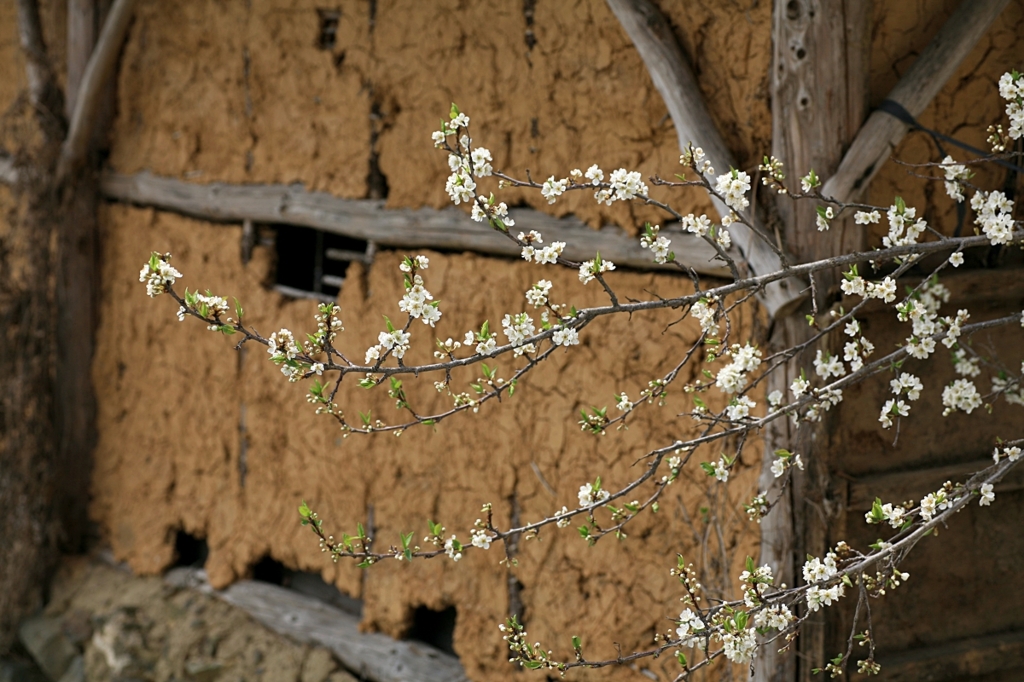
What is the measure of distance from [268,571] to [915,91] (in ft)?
11.3

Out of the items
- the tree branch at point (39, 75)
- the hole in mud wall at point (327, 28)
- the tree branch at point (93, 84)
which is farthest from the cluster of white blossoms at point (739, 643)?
the tree branch at point (39, 75)

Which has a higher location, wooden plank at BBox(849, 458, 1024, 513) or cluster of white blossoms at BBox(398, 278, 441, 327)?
cluster of white blossoms at BBox(398, 278, 441, 327)

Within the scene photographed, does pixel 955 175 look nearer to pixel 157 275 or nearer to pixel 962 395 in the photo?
pixel 962 395

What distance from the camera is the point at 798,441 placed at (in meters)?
3.06

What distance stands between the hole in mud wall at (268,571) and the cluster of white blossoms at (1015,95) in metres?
3.62

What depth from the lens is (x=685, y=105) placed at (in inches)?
121

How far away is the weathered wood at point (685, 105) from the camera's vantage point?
298 centimetres

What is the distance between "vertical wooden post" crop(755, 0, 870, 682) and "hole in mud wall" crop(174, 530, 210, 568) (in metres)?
3.23

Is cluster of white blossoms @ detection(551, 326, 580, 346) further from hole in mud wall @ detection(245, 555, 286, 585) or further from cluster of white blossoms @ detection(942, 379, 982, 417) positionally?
hole in mud wall @ detection(245, 555, 286, 585)

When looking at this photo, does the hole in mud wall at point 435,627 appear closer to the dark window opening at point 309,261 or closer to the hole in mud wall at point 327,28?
the dark window opening at point 309,261

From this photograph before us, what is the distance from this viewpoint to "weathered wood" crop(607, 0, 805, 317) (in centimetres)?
298

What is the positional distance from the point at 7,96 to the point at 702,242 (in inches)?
173

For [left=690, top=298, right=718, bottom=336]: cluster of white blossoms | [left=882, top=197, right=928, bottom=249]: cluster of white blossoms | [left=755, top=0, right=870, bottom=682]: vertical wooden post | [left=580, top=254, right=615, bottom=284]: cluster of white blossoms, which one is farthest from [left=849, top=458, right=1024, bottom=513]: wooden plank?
[left=580, top=254, right=615, bottom=284]: cluster of white blossoms

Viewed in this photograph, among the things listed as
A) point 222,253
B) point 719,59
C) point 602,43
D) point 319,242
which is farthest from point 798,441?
point 222,253
